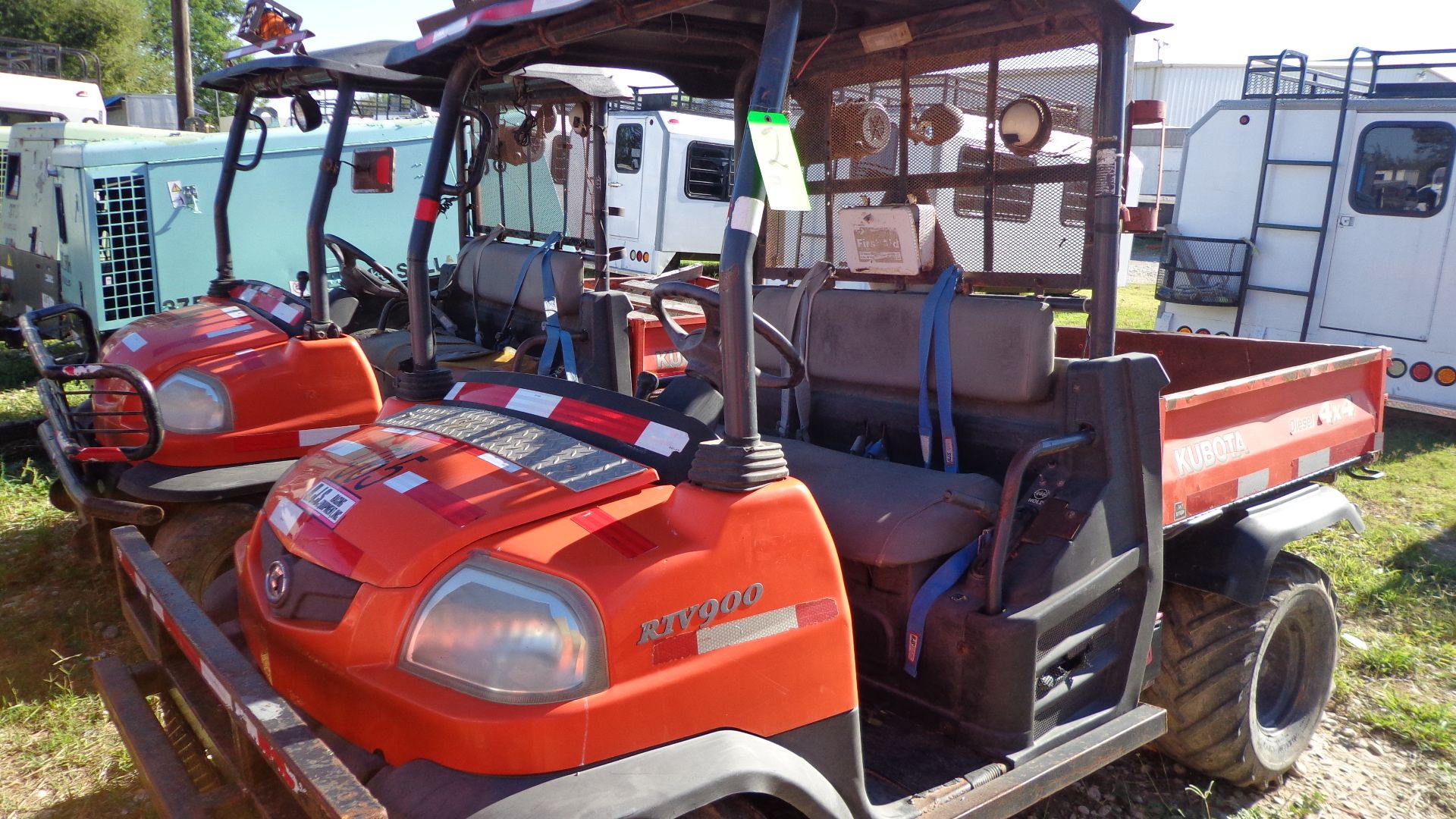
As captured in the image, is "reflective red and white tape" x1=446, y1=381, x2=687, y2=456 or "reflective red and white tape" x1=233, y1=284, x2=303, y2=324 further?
"reflective red and white tape" x1=233, y1=284, x2=303, y2=324

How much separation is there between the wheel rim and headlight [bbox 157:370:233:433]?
13.4ft

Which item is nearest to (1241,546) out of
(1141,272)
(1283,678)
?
(1283,678)

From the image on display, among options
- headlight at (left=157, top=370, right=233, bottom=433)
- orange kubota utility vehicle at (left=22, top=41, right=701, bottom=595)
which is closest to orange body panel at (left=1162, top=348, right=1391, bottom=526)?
orange kubota utility vehicle at (left=22, top=41, right=701, bottom=595)

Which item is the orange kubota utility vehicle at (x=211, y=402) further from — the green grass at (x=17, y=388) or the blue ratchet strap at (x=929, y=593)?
the green grass at (x=17, y=388)

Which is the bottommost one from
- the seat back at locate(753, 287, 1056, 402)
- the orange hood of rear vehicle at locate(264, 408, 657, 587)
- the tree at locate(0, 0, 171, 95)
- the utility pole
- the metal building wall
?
the orange hood of rear vehicle at locate(264, 408, 657, 587)

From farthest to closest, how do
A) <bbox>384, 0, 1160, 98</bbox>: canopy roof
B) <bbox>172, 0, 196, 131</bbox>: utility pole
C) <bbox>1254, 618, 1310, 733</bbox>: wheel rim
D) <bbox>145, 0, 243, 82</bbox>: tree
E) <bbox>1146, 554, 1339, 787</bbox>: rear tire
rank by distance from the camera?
<bbox>145, 0, 243, 82</bbox>: tree < <bbox>172, 0, 196, 131</bbox>: utility pole < <bbox>1254, 618, 1310, 733</bbox>: wheel rim < <bbox>1146, 554, 1339, 787</bbox>: rear tire < <bbox>384, 0, 1160, 98</bbox>: canopy roof

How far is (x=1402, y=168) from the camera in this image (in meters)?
8.06

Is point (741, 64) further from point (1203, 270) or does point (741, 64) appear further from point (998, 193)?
point (1203, 270)

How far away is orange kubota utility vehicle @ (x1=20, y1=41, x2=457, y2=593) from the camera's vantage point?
3984 millimetres

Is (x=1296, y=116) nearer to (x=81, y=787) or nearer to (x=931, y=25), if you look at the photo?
(x=931, y=25)

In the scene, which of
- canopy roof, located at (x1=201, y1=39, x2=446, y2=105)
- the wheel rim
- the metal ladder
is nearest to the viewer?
the wheel rim

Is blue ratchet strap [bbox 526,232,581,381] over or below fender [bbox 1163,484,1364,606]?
over

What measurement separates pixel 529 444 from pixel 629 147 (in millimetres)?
12766

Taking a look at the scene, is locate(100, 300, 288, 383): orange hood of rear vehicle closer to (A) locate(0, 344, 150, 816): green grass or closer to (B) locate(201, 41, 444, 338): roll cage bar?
(B) locate(201, 41, 444, 338): roll cage bar
